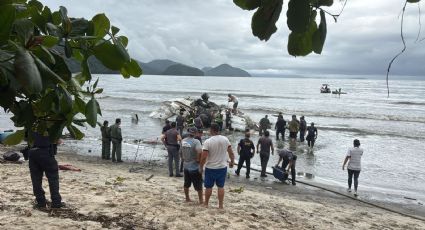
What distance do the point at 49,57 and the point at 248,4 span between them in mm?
766

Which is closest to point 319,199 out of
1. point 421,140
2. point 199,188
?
point 199,188

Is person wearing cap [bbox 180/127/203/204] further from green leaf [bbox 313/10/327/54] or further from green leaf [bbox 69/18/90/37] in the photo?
green leaf [bbox 313/10/327/54]

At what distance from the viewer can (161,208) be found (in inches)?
298

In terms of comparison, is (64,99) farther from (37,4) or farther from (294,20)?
(294,20)

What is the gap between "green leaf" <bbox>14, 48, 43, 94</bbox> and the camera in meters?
1.24

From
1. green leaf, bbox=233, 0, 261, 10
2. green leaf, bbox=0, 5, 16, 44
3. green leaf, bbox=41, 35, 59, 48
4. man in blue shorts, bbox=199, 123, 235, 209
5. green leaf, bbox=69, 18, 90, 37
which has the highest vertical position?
green leaf, bbox=233, 0, 261, 10

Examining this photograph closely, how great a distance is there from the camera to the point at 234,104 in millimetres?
28719

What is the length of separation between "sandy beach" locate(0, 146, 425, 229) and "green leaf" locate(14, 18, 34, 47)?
4.97 metres

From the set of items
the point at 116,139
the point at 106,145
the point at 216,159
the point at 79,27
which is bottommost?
the point at 106,145

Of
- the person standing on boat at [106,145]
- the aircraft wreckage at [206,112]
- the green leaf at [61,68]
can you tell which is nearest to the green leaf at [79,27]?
the green leaf at [61,68]

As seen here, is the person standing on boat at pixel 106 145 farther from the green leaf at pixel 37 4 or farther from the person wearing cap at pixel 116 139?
the green leaf at pixel 37 4

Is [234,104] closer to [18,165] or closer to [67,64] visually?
[18,165]

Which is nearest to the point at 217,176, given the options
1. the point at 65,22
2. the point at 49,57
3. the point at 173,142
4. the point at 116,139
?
the point at 173,142

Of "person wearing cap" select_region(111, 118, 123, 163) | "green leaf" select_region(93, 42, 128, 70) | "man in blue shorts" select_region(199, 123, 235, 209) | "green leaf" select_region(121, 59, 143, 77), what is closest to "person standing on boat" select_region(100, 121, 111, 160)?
"person wearing cap" select_region(111, 118, 123, 163)
